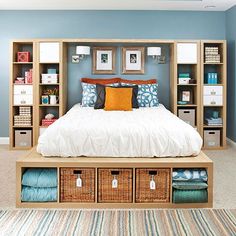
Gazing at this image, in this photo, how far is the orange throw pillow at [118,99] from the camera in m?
5.68

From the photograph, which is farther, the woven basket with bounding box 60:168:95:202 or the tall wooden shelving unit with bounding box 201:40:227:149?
the tall wooden shelving unit with bounding box 201:40:227:149

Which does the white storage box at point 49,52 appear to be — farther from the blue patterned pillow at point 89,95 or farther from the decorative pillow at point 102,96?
the decorative pillow at point 102,96

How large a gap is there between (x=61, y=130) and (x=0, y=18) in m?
3.49

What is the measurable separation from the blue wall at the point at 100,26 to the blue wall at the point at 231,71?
0.22m

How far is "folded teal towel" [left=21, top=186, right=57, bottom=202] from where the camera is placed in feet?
11.8

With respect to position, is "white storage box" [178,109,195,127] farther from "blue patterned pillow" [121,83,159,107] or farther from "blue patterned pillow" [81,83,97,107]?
"blue patterned pillow" [81,83,97,107]

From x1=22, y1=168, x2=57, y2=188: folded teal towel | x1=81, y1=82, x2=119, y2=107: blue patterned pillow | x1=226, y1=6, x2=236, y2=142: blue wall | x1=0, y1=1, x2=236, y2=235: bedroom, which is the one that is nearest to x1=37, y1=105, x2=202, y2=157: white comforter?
x1=22, y1=168, x2=57, y2=188: folded teal towel

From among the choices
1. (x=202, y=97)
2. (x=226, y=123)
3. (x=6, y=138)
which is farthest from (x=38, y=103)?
(x=226, y=123)

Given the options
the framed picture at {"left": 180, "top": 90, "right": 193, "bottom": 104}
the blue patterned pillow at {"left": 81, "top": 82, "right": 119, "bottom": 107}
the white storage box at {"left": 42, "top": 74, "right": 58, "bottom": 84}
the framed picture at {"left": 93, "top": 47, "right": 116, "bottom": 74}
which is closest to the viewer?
the blue patterned pillow at {"left": 81, "top": 82, "right": 119, "bottom": 107}

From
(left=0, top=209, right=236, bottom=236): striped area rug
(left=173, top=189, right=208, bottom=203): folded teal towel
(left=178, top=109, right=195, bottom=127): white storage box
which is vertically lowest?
(left=0, top=209, right=236, bottom=236): striped area rug

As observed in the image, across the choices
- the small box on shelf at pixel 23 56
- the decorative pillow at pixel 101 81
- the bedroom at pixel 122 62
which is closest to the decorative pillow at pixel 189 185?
the bedroom at pixel 122 62

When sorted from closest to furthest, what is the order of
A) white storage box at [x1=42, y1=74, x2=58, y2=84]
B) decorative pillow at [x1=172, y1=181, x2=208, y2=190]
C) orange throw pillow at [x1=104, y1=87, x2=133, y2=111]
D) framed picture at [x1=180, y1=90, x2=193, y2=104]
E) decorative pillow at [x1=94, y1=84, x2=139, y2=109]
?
decorative pillow at [x1=172, y1=181, x2=208, y2=190] → orange throw pillow at [x1=104, y1=87, x2=133, y2=111] → decorative pillow at [x1=94, y1=84, x2=139, y2=109] → white storage box at [x1=42, y1=74, x2=58, y2=84] → framed picture at [x1=180, y1=90, x2=193, y2=104]

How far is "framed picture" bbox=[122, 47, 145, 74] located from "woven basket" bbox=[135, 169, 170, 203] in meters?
3.21

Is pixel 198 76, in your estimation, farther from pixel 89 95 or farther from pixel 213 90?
→ pixel 89 95
